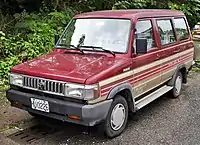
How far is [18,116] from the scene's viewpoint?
5.23 meters

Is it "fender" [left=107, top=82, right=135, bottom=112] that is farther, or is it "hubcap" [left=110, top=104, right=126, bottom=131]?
"hubcap" [left=110, top=104, right=126, bottom=131]

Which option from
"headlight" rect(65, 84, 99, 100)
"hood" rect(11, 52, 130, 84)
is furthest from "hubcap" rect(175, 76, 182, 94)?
"headlight" rect(65, 84, 99, 100)

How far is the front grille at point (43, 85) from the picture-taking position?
4.02 metres

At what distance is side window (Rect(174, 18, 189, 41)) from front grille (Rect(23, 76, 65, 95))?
11.6 feet

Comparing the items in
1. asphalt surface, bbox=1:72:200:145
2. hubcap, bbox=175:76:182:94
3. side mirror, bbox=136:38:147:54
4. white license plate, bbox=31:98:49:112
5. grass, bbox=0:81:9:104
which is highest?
side mirror, bbox=136:38:147:54

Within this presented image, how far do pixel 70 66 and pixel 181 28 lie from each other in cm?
353

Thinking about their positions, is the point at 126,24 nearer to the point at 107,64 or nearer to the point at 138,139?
the point at 107,64

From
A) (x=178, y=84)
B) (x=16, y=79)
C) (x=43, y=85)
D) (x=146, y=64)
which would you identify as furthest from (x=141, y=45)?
(x=178, y=84)

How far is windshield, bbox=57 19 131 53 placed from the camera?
484 cm

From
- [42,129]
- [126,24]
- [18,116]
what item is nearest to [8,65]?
[18,116]

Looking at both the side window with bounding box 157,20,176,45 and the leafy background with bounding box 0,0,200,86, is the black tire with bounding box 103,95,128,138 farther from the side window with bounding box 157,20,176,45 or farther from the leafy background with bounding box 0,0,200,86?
the leafy background with bounding box 0,0,200,86

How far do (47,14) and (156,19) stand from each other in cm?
527

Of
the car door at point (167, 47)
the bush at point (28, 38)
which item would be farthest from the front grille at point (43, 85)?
the bush at point (28, 38)

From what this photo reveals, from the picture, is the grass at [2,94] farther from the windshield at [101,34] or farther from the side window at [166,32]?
the side window at [166,32]
